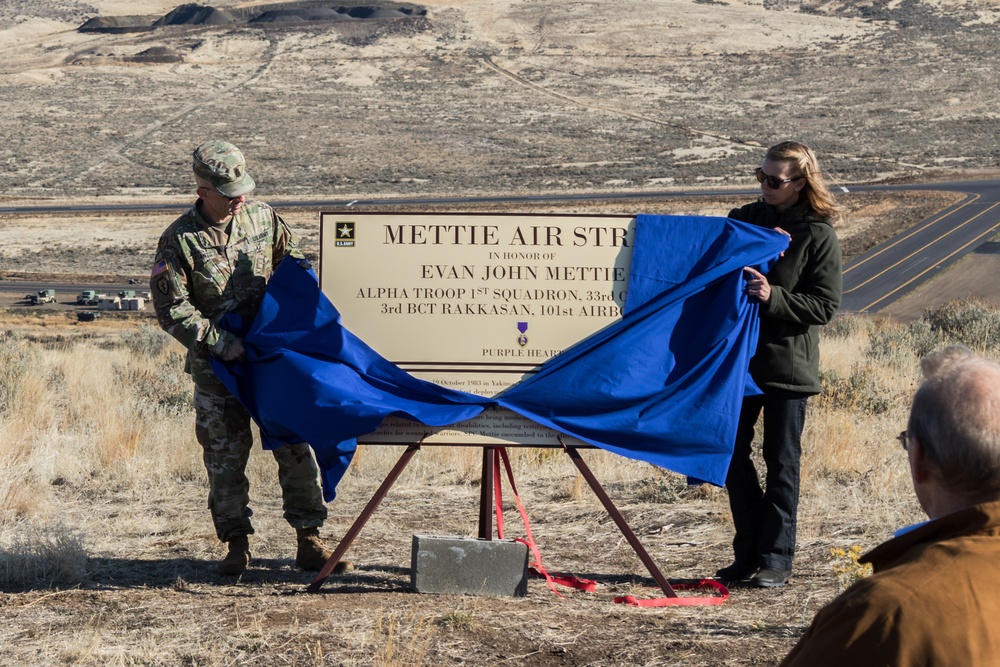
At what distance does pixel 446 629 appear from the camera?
4.57m

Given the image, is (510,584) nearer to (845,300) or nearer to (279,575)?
(279,575)

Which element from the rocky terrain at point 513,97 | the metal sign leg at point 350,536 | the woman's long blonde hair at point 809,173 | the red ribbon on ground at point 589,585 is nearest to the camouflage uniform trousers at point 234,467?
the metal sign leg at point 350,536

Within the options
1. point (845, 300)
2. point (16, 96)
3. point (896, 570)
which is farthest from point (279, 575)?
point (16, 96)

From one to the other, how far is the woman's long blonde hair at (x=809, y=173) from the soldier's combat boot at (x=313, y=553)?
2752 mm

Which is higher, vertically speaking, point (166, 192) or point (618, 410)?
point (618, 410)

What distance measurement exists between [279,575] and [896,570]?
428 centimetres

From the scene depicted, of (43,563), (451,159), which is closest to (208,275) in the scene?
(43,563)

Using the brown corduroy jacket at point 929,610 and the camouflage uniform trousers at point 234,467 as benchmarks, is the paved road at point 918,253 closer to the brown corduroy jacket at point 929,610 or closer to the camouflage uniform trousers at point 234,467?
the camouflage uniform trousers at point 234,467

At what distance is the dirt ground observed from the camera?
464 cm

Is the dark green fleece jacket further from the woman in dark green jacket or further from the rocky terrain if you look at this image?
the rocky terrain

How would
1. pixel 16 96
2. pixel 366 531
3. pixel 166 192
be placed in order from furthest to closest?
pixel 16 96 < pixel 166 192 < pixel 366 531

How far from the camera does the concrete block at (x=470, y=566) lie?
511cm

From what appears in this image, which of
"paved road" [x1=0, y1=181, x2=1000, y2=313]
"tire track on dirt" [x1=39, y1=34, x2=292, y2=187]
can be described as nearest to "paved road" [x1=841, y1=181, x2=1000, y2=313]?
"paved road" [x1=0, y1=181, x2=1000, y2=313]

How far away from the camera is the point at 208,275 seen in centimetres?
542
